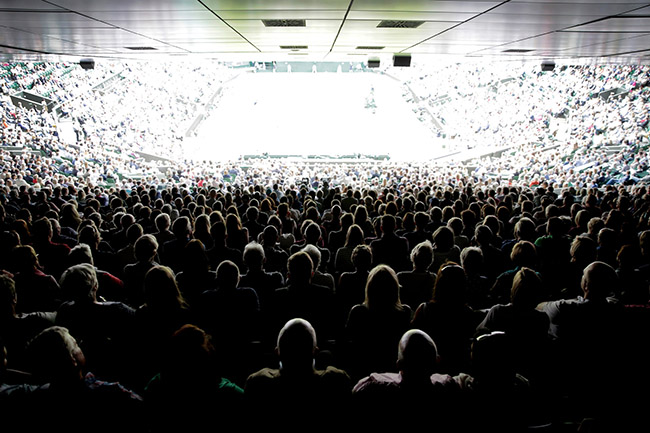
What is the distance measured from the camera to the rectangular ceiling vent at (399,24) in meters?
6.83

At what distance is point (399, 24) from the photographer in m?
7.09

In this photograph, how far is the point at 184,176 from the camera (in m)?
21.6

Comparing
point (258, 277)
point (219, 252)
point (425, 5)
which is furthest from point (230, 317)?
point (425, 5)

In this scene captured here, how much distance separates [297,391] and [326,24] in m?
6.70

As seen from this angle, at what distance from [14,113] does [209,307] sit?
101 feet

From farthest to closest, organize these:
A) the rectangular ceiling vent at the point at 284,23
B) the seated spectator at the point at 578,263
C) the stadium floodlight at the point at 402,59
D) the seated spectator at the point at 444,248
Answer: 1. the stadium floodlight at the point at 402,59
2. the rectangular ceiling vent at the point at 284,23
3. the seated spectator at the point at 444,248
4. the seated spectator at the point at 578,263

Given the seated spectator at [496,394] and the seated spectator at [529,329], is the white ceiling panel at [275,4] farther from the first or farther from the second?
the seated spectator at [496,394]

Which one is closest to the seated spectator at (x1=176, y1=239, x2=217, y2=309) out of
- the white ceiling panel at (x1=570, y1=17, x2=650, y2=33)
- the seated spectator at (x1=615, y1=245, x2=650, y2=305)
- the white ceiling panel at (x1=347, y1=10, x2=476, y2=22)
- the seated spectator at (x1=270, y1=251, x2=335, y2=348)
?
the seated spectator at (x1=270, y1=251, x2=335, y2=348)

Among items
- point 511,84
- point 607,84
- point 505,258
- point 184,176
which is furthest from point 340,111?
point 505,258

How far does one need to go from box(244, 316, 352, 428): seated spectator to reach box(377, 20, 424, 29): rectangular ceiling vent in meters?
6.18

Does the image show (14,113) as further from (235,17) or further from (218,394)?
(218,394)

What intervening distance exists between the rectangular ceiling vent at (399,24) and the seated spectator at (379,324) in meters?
5.30

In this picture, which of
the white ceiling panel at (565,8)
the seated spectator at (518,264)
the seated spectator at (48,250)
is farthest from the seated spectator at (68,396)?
the white ceiling panel at (565,8)

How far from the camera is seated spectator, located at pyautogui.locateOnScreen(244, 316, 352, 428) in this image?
216 cm
